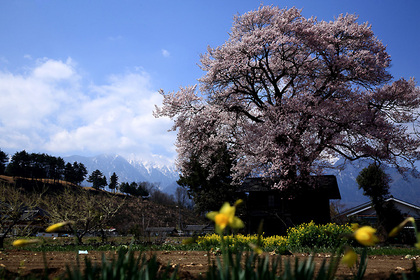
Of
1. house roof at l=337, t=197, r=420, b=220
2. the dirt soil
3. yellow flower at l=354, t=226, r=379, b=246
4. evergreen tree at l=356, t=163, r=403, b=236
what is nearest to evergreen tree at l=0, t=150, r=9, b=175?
house roof at l=337, t=197, r=420, b=220

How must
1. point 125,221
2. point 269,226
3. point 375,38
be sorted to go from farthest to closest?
point 125,221 < point 269,226 < point 375,38

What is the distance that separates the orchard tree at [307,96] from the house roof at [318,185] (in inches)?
42.1

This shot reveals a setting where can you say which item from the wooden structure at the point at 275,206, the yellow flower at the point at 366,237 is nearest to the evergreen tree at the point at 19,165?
the wooden structure at the point at 275,206

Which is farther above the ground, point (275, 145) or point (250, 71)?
point (250, 71)

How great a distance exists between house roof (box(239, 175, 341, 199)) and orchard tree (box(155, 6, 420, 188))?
107 cm

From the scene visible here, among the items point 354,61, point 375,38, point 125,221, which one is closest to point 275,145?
point 354,61

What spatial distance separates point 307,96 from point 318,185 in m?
5.63

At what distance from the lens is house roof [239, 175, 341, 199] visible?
810 inches

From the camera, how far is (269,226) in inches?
1267

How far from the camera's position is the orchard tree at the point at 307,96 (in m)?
18.6

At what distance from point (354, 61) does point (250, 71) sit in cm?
619

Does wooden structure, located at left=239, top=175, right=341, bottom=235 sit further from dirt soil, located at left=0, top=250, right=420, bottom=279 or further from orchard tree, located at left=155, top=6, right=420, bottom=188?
dirt soil, located at left=0, top=250, right=420, bottom=279

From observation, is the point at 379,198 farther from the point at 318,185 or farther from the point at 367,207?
the point at 318,185

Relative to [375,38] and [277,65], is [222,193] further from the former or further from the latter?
[375,38]
